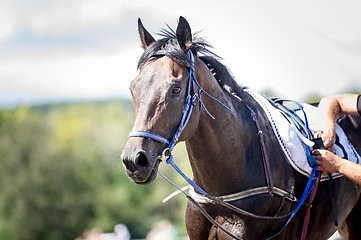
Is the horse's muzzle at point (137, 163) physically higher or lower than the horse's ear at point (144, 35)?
lower

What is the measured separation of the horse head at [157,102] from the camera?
308 cm

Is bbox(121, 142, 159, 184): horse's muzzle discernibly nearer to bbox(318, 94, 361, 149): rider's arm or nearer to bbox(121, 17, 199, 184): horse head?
bbox(121, 17, 199, 184): horse head

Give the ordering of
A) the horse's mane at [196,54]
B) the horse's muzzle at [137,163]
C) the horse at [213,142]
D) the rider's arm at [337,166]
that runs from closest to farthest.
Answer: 1. the horse's muzzle at [137,163]
2. the horse at [213,142]
3. the horse's mane at [196,54]
4. the rider's arm at [337,166]

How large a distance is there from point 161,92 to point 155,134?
278 mm

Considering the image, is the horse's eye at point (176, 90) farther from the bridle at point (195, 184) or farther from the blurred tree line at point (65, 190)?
the blurred tree line at point (65, 190)

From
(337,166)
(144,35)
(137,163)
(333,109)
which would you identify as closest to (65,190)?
(333,109)

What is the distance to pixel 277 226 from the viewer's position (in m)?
3.79

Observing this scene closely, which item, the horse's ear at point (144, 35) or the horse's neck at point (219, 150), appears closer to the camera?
the horse's neck at point (219, 150)

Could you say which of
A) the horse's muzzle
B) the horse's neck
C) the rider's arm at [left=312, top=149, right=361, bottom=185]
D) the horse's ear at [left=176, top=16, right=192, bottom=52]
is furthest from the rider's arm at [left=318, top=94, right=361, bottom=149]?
the horse's muzzle

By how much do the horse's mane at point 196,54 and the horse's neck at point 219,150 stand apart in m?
0.24

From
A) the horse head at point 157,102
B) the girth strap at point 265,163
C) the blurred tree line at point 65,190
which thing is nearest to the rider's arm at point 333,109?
the girth strap at point 265,163

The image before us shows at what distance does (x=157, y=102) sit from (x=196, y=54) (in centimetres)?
66

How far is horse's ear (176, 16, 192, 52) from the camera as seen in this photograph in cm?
348

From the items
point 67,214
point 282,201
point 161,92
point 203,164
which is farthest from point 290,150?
point 67,214
